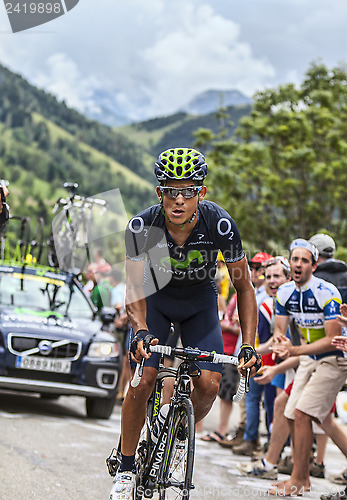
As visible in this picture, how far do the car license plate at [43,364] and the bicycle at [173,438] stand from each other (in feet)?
15.1

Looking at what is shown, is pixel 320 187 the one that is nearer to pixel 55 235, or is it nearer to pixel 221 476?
pixel 55 235

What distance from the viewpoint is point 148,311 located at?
5.21 meters

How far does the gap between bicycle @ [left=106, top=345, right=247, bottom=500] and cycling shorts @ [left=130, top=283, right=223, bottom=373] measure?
24 centimetres

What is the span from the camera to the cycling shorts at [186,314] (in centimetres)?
516

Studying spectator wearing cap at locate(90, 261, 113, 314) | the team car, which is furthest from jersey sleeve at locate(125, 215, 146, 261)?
spectator wearing cap at locate(90, 261, 113, 314)

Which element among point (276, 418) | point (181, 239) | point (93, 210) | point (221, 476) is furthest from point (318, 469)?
point (93, 210)

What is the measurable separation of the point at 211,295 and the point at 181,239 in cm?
51

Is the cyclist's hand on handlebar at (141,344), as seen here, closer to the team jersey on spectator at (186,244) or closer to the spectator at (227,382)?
the team jersey on spectator at (186,244)

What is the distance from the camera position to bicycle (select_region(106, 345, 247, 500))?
4.60 m

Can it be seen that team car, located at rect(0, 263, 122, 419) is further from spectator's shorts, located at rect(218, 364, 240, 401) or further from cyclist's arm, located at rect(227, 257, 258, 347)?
cyclist's arm, located at rect(227, 257, 258, 347)

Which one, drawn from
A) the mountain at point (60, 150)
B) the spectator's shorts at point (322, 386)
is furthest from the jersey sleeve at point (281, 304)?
the mountain at point (60, 150)

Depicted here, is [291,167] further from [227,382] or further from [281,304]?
[281,304]

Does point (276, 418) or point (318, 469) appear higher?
point (276, 418)

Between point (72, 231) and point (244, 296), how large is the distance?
8.64 metres
